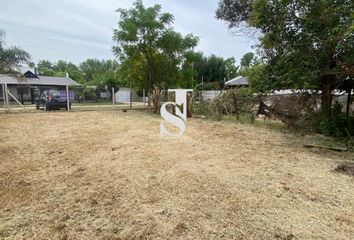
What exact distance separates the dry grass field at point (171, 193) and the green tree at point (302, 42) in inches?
69.4

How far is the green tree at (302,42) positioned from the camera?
142 inches

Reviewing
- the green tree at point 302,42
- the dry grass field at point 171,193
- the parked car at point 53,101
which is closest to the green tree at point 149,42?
the parked car at point 53,101

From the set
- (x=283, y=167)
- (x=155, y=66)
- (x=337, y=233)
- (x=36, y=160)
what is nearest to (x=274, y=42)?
(x=283, y=167)

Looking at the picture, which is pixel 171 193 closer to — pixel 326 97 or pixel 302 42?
pixel 302 42

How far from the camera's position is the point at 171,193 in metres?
2.45

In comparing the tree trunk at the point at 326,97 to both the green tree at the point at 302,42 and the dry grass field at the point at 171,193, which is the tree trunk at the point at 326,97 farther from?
the dry grass field at the point at 171,193

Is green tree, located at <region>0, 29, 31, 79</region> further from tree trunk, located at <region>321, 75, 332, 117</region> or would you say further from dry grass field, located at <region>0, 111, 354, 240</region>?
tree trunk, located at <region>321, 75, 332, 117</region>

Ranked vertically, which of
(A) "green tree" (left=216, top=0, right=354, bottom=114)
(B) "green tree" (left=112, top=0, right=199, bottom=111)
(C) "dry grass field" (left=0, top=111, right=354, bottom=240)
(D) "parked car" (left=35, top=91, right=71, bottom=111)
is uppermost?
(B) "green tree" (left=112, top=0, right=199, bottom=111)

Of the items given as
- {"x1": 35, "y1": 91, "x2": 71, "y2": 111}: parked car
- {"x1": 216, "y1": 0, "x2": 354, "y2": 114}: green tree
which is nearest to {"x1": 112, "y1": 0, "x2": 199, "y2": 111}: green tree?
{"x1": 35, "y1": 91, "x2": 71, "y2": 111}: parked car

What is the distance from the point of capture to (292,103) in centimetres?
620

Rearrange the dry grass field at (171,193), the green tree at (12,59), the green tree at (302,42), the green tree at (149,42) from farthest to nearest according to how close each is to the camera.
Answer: the green tree at (149,42) → the green tree at (12,59) → the green tree at (302,42) → the dry grass field at (171,193)

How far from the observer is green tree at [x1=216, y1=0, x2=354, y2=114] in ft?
11.8

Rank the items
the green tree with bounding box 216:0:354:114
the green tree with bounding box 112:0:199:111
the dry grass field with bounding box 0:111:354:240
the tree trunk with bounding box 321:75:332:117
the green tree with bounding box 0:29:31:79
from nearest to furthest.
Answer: the dry grass field with bounding box 0:111:354:240 < the green tree with bounding box 216:0:354:114 < the tree trunk with bounding box 321:75:332:117 < the green tree with bounding box 0:29:31:79 < the green tree with bounding box 112:0:199:111

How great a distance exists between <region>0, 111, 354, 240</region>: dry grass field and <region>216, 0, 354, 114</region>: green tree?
176cm
